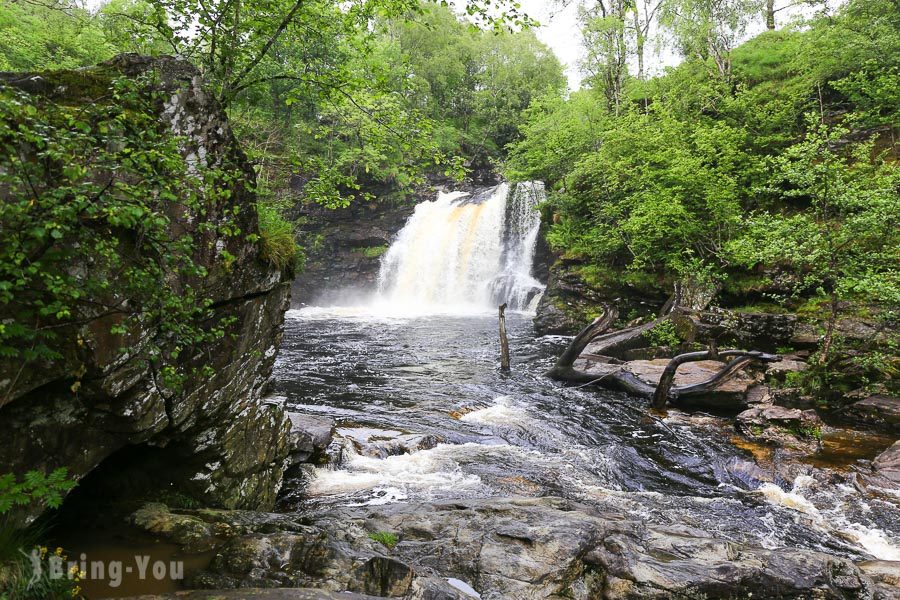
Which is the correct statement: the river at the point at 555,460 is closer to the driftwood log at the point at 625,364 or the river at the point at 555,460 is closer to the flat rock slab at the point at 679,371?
the driftwood log at the point at 625,364

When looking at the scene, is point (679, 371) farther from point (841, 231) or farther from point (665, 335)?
point (841, 231)

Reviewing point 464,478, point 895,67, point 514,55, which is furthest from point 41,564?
point 514,55

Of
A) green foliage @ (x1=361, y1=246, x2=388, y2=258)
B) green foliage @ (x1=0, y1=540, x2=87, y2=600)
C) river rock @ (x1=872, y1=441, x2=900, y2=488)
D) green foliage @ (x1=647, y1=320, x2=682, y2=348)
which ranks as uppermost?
green foliage @ (x1=361, y1=246, x2=388, y2=258)

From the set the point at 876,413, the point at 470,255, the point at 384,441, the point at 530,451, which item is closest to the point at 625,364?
the point at 876,413

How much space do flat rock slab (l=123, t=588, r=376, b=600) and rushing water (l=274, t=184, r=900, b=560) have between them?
11.6 ft

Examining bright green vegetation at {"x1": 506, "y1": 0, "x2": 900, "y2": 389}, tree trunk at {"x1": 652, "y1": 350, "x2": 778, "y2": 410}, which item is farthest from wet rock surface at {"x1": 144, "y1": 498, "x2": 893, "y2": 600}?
bright green vegetation at {"x1": 506, "y1": 0, "x2": 900, "y2": 389}

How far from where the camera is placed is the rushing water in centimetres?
686

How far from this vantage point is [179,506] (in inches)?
201

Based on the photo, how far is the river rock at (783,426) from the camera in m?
9.12

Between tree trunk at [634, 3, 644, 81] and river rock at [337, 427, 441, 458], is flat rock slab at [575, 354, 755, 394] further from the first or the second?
tree trunk at [634, 3, 644, 81]

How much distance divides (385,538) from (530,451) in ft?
15.9

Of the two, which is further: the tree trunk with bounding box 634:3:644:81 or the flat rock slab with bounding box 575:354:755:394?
the tree trunk with bounding box 634:3:644:81

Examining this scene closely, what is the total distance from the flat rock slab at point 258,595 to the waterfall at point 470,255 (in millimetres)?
25097

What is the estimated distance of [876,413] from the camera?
9.96 metres
